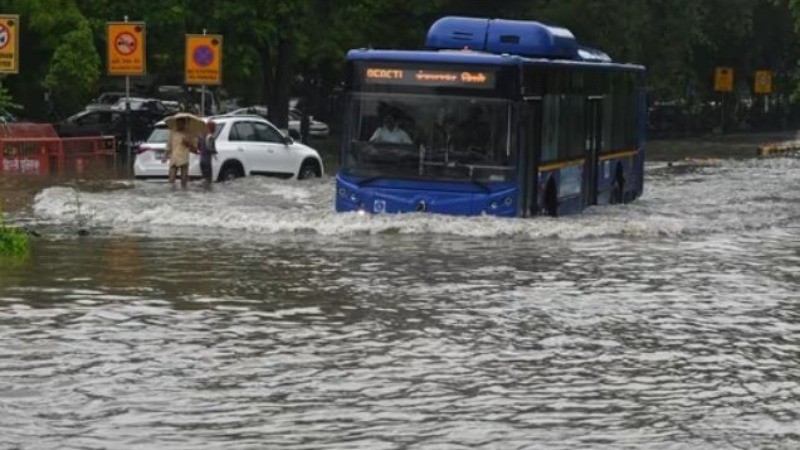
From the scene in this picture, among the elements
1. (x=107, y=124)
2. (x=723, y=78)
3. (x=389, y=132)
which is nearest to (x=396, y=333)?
(x=389, y=132)

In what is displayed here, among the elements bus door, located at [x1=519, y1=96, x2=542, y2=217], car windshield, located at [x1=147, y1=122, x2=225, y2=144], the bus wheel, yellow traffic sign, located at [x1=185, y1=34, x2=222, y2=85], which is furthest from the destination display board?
yellow traffic sign, located at [x1=185, y1=34, x2=222, y2=85]

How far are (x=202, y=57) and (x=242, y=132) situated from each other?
Result: 9160 millimetres

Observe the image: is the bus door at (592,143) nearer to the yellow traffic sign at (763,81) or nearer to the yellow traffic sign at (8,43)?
the yellow traffic sign at (8,43)

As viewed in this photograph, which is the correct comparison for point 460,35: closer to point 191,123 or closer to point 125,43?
point 191,123

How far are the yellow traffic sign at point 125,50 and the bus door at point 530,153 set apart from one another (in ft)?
65.3

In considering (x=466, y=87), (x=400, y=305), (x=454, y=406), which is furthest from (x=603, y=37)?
(x=454, y=406)

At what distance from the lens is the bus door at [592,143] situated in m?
28.8

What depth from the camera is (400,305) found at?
644 inches

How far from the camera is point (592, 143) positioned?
29.2 m

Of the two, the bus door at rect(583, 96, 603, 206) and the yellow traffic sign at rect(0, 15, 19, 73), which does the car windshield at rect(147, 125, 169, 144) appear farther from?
the bus door at rect(583, 96, 603, 206)

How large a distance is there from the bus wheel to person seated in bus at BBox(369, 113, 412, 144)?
9.24 feet

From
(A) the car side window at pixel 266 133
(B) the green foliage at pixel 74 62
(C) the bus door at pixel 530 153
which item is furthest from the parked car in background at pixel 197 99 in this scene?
(C) the bus door at pixel 530 153

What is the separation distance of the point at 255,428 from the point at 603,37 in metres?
55.9

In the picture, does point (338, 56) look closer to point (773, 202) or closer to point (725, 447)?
point (773, 202)
